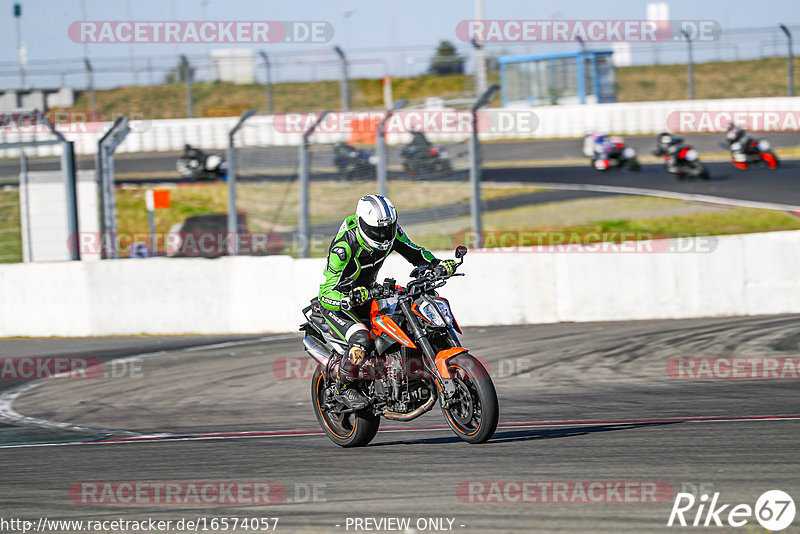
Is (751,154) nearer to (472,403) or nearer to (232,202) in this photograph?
(232,202)

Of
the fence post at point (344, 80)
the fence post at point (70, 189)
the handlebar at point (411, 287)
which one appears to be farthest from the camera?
the fence post at point (344, 80)

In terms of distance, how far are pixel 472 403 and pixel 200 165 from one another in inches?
860

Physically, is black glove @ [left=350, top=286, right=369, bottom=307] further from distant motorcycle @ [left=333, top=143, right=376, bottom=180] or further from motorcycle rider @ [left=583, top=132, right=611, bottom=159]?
motorcycle rider @ [left=583, top=132, right=611, bottom=159]

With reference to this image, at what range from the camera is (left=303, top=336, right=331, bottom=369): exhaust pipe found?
697cm

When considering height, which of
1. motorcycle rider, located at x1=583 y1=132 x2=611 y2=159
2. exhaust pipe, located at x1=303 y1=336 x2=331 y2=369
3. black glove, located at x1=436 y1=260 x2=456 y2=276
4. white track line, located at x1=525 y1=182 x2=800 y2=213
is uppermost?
motorcycle rider, located at x1=583 y1=132 x2=611 y2=159

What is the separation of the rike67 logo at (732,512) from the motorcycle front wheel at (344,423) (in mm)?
2537

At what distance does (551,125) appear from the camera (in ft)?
101

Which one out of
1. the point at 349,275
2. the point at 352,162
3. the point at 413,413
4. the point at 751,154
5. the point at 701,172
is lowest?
the point at 413,413

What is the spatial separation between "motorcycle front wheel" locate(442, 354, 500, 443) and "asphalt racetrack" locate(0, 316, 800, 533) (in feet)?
0.48

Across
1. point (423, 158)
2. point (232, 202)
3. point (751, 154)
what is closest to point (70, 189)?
point (232, 202)

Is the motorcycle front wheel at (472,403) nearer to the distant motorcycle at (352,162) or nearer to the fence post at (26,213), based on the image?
the distant motorcycle at (352,162)

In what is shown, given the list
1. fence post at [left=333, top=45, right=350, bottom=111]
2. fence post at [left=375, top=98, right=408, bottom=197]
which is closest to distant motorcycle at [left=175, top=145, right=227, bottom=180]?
fence post at [left=333, top=45, right=350, bottom=111]

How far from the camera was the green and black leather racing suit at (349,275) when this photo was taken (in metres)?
6.67

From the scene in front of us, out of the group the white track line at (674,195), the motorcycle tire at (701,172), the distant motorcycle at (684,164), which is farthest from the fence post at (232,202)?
the motorcycle tire at (701,172)
